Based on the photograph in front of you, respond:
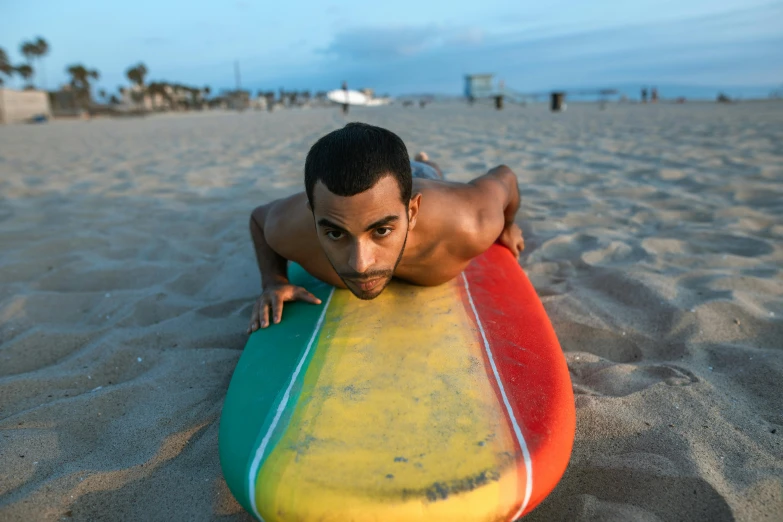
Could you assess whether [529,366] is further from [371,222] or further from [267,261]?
[267,261]

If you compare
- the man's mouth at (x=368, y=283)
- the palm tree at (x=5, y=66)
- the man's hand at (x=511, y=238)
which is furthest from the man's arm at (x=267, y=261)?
the palm tree at (x=5, y=66)

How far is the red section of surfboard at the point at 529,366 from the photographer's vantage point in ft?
4.61

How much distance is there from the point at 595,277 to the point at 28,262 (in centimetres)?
356

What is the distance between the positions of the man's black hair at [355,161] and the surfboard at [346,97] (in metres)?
22.5

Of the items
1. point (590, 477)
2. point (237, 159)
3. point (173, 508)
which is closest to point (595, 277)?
point (590, 477)

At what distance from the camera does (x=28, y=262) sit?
3.34 metres

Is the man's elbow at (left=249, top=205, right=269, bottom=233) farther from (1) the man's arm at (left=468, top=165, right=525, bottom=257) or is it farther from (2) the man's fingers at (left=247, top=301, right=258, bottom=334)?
(1) the man's arm at (left=468, top=165, right=525, bottom=257)

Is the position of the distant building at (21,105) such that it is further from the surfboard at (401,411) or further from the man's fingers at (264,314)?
the surfboard at (401,411)

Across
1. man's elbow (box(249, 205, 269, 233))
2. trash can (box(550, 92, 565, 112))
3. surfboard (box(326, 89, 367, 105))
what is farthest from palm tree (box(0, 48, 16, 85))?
man's elbow (box(249, 205, 269, 233))

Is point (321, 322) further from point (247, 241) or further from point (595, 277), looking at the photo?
point (247, 241)

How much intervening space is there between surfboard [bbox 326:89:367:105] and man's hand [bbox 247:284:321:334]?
22099 millimetres

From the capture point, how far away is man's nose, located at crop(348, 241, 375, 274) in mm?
1688

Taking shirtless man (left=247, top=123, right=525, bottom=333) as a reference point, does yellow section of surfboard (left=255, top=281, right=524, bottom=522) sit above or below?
below

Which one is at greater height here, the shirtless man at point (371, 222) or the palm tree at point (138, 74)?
the palm tree at point (138, 74)
